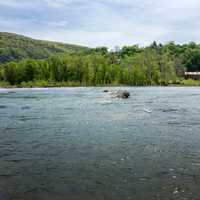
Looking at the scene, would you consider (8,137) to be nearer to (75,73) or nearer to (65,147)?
(65,147)

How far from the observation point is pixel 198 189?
37.4ft

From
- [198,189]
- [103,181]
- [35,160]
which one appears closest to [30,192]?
[103,181]

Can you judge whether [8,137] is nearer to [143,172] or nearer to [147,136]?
[147,136]

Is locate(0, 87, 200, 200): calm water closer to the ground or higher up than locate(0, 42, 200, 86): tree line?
closer to the ground

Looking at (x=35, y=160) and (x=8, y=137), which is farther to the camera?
(x=8, y=137)

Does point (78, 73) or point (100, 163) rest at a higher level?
point (78, 73)

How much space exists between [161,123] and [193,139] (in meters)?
7.65

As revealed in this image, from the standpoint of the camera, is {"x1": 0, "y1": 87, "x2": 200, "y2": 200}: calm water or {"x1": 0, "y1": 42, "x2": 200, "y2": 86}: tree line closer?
{"x1": 0, "y1": 87, "x2": 200, "y2": 200}: calm water

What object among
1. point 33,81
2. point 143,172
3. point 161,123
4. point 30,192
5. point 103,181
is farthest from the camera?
point 33,81

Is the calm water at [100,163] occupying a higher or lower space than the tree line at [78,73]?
lower

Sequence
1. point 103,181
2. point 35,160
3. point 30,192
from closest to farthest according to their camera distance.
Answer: point 30,192, point 103,181, point 35,160

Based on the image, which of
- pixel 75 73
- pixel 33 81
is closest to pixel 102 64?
pixel 75 73

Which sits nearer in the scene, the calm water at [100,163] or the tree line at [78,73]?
the calm water at [100,163]

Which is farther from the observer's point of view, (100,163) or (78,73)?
(78,73)
